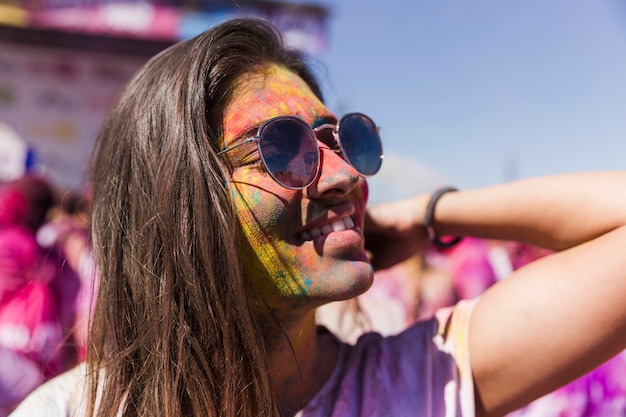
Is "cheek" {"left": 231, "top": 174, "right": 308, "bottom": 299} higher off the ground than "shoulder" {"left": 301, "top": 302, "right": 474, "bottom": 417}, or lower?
higher

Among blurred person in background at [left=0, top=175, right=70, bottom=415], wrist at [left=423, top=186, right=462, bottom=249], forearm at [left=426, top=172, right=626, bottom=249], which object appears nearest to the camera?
forearm at [left=426, top=172, right=626, bottom=249]

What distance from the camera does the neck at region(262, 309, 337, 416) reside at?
1293 mm

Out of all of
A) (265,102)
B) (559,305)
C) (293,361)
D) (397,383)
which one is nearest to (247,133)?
(265,102)

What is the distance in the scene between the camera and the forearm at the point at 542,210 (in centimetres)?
129

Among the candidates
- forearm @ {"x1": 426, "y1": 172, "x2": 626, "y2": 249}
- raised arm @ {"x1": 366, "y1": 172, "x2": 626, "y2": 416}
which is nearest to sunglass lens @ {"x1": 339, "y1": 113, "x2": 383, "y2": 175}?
forearm @ {"x1": 426, "y1": 172, "x2": 626, "y2": 249}

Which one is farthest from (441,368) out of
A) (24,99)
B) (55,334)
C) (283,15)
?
(24,99)

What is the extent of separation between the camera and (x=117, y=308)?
1275mm

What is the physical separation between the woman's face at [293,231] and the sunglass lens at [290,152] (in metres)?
0.02

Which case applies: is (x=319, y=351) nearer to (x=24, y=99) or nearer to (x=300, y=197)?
(x=300, y=197)

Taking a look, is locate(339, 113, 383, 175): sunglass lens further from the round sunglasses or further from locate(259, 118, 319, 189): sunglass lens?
locate(259, 118, 319, 189): sunglass lens

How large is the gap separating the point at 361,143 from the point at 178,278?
2.07 ft

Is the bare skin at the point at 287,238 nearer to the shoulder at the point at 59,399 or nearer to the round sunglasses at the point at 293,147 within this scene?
the round sunglasses at the point at 293,147

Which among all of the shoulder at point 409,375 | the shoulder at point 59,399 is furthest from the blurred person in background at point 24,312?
the shoulder at point 409,375

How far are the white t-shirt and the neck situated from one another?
5 cm
